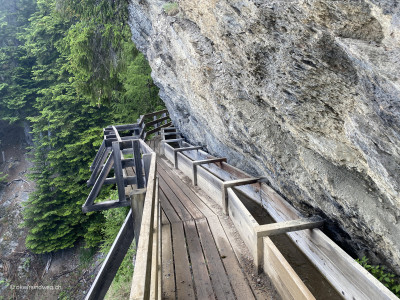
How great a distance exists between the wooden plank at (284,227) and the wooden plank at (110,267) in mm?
1510

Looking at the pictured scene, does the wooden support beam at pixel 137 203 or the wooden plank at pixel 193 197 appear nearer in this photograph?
the wooden support beam at pixel 137 203

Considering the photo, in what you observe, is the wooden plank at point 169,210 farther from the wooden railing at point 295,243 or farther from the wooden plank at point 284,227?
the wooden plank at point 284,227

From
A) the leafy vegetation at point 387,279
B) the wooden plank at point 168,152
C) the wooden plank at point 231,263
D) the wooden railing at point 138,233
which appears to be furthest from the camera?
the wooden plank at point 168,152

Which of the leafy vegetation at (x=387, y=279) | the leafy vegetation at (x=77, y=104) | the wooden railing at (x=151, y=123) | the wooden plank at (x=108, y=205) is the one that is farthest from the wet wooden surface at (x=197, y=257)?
the leafy vegetation at (x=77, y=104)

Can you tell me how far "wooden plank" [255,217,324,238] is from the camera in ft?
9.96

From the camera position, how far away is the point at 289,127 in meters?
3.22

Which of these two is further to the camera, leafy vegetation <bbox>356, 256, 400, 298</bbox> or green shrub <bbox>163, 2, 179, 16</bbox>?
green shrub <bbox>163, 2, 179, 16</bbox>

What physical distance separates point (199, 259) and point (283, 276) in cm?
115

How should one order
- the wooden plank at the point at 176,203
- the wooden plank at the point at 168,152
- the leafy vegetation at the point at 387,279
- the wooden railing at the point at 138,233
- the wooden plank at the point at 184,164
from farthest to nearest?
the wooden plank at the point at 168,152, the wooden plank at the point at 184,164, the wooden plank at the point at 176,203, the leafy vegetation at the point at 387,279, the wooden railing at the point at 138,233

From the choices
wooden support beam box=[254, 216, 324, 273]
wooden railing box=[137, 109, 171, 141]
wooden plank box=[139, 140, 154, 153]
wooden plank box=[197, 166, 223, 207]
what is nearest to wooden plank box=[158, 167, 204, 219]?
wooden plank box=[197, 166, 223, 207]

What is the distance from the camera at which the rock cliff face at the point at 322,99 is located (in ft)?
6.14

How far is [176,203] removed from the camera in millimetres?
5258

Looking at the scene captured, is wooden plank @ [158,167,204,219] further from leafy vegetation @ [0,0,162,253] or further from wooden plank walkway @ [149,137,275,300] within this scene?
leafy vegetation @ [0,0,162,253]

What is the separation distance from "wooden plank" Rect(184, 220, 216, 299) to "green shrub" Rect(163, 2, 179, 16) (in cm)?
434
